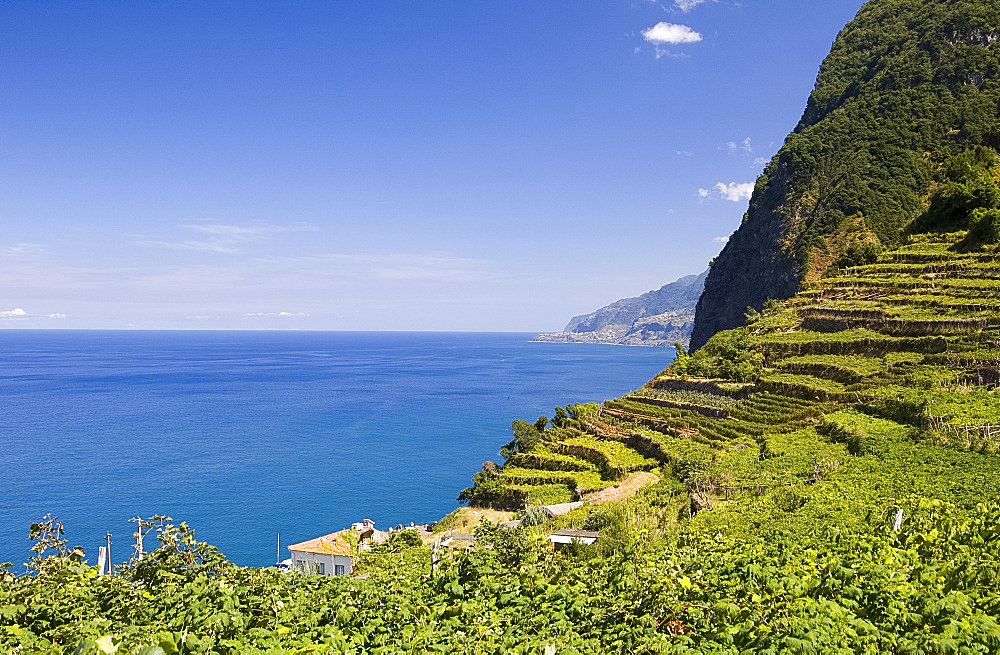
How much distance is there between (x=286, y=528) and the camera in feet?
163

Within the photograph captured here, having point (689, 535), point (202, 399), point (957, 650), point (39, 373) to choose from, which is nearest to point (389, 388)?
point (202, 399)

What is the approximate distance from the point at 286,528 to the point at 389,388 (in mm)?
77627

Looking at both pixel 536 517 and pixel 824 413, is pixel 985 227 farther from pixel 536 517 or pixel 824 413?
pixel 536 517

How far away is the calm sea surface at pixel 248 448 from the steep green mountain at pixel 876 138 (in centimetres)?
4220

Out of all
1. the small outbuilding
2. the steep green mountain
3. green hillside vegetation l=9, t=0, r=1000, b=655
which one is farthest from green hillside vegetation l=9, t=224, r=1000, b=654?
the steep green mountain

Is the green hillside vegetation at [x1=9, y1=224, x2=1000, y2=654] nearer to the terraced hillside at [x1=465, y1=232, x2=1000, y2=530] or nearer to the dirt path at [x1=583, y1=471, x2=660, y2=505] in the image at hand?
the terraced hillside at [x1=465, y1=232, x2=1000, y2=530]

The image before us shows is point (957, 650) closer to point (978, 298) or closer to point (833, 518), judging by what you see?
point (833, 518)

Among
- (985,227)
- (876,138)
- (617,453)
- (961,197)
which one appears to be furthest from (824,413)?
(876,138)

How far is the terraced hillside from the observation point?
1730 centimetres

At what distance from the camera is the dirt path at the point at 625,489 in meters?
26.8

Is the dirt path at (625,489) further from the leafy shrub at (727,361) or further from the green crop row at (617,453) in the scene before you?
the leafy shrub at (727,361)

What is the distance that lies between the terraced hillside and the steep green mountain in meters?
14.7

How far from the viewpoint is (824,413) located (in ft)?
87.1

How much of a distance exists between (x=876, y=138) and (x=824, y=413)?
6559 centimetres
